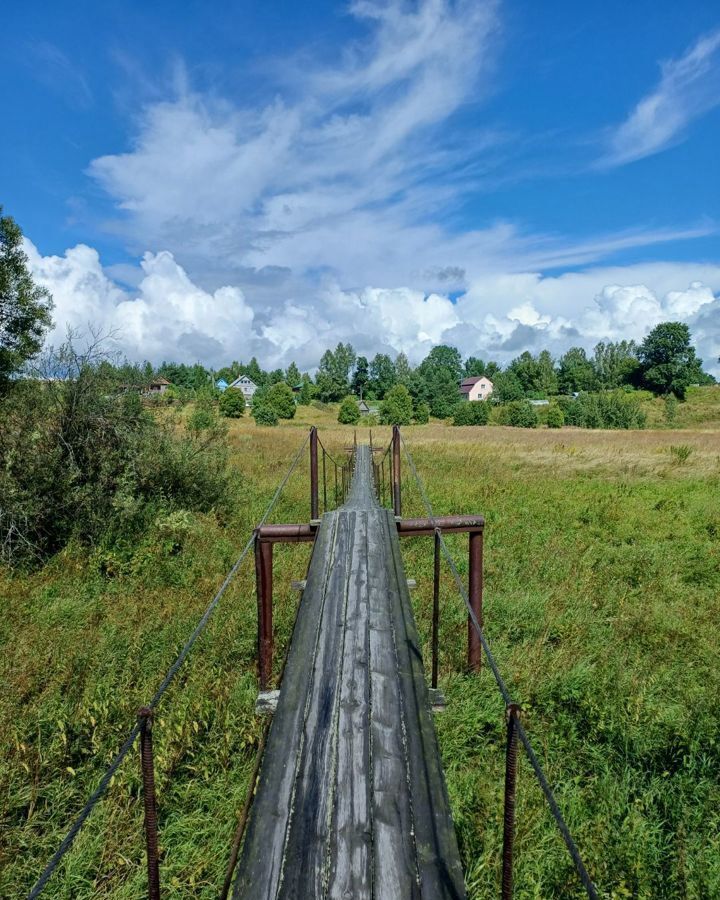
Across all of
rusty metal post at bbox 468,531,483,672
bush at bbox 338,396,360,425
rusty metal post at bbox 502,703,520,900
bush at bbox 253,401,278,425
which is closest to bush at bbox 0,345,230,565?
rusty metal post at bbox 468,531,483,672

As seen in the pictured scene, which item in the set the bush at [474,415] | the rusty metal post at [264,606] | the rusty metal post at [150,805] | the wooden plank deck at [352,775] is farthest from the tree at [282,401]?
the rusty metal post at [150,805]

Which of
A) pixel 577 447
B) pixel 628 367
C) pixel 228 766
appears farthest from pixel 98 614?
pixel 628 367

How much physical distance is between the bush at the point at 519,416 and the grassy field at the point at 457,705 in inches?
1667

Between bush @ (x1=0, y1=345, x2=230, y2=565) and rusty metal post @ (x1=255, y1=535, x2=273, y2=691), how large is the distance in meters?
4.51

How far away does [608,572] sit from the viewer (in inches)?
328

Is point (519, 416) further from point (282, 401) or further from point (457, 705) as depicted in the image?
point (457, 705)

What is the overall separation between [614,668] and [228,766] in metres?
4.13

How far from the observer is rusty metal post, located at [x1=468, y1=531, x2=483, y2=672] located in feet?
17.6

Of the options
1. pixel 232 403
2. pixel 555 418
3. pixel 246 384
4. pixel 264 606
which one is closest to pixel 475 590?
pixel 264 606

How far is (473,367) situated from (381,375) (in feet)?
160

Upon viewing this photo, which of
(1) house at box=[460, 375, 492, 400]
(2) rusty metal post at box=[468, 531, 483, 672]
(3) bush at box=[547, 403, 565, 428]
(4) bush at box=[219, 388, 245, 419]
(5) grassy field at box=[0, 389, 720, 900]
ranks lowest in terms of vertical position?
(5) grassy field at box=[0, 389, 720, 900]

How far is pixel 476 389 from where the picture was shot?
308 feet

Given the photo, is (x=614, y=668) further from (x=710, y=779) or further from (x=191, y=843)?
(x=191, y=843)

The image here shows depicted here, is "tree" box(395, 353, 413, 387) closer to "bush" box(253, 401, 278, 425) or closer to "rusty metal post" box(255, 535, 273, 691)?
"bush" box(253, 401, 278, 425)
